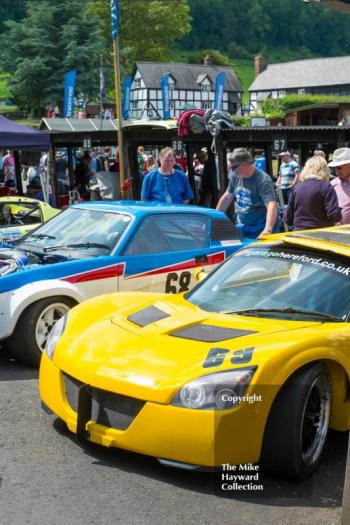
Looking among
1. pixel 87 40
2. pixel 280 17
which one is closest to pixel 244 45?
pixel 280 17

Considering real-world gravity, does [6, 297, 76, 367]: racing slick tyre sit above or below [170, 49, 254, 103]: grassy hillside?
below

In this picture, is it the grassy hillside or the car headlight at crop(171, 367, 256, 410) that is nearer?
the car headlight at crop(171, 367, 256, 410)

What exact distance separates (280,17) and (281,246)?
17030cm

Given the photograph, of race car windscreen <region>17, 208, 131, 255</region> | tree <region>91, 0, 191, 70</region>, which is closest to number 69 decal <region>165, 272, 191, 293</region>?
race car windscreen <region>17, 208, 131, 255</region>

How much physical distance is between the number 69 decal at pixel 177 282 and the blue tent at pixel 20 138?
8079 millimetres

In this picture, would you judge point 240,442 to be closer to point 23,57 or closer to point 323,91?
point 23,57

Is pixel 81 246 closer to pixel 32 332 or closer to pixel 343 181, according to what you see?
pixel 32 332

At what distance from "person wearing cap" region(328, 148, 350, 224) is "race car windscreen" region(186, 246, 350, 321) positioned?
8.78ft

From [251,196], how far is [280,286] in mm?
3348

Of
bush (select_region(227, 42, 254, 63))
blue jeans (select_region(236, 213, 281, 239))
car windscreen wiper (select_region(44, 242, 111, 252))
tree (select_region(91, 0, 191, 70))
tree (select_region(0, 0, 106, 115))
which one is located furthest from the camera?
bush (select_region(227, 42, 254, 63))

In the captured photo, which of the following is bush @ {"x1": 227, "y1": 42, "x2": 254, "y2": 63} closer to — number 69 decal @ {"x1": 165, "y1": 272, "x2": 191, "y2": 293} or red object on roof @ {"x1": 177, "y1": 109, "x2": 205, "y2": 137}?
red object on roof @ {"x1": 177, "y1": 109, "x2": 205, "y2": 137}

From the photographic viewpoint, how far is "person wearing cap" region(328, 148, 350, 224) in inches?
286

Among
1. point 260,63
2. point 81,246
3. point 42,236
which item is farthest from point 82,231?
point 260,63

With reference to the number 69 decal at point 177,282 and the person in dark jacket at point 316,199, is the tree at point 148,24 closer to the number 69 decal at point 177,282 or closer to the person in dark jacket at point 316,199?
the person in dark jacket at point 316,199
